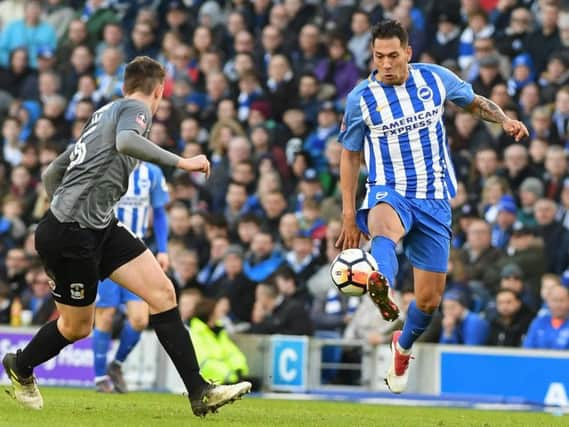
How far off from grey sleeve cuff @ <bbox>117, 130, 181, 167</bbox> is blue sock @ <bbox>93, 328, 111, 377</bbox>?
5571 millimetres

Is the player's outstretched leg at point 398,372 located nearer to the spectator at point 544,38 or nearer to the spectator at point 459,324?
the spectator at point 459,324

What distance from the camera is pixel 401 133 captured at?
33.3 ft

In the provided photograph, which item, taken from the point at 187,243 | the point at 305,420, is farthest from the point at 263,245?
the point at 305,420

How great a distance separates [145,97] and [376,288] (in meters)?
1.94

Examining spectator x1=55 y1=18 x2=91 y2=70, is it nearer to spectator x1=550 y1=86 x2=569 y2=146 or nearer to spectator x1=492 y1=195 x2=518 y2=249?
spectator x1=550 y1=86 x2=569 y2=146

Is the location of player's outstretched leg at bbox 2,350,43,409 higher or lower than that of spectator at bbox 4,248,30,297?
lower

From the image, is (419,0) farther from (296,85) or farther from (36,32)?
(36,32)

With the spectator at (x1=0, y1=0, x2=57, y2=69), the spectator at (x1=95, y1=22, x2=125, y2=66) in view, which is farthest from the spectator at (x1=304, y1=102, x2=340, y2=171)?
the spectator at (x1=0, y1=0, x2=57, y2=69)

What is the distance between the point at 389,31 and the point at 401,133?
30.2 inches

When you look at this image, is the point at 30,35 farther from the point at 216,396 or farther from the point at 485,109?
the point at 216,396

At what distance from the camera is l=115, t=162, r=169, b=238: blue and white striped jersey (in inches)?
535

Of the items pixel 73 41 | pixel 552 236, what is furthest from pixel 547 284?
pixel 73 41

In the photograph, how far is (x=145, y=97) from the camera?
9.09 metres

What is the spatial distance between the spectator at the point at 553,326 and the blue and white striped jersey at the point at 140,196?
160 inches
